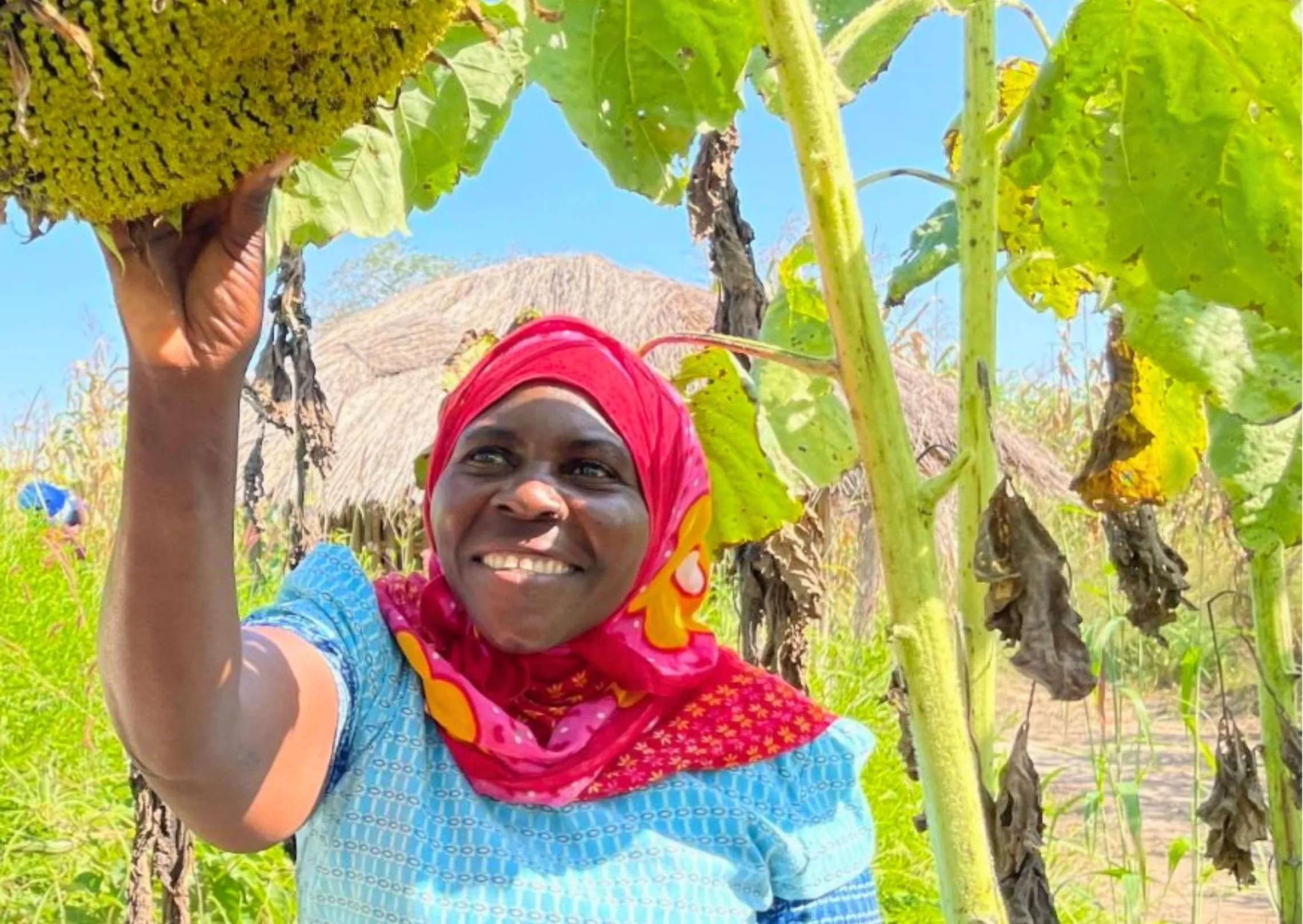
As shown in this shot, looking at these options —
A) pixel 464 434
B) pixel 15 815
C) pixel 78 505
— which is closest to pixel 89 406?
pixel 78 505

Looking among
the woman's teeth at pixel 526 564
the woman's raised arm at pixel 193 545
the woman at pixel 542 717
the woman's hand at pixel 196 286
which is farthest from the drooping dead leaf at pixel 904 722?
the woman's hand at pixel 196 286

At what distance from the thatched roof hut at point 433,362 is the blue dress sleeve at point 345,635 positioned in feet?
20.6

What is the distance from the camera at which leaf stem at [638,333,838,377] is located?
110 centimetres

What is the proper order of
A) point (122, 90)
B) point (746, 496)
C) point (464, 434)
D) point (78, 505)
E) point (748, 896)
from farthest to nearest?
point (78, 505) < point (746, 496) < point (464, 434) < point (748, 896) < point (122, 90)

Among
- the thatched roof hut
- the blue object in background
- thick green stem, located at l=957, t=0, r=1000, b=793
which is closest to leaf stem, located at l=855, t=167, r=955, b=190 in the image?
thick green stem, located at l=957, t=0, r=1000, b=793

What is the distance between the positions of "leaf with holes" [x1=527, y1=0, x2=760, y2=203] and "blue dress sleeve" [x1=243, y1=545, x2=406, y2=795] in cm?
55

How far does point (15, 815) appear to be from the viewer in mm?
2895

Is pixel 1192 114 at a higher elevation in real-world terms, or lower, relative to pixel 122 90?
higher

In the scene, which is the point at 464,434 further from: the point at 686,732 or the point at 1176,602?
the point at 1176,602

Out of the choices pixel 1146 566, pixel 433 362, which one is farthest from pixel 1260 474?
pixel 433 362

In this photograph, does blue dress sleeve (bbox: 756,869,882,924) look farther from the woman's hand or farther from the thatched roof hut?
the thatched roof hut

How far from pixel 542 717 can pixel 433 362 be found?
27.3 feet

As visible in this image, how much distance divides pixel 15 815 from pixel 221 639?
7.70 ft

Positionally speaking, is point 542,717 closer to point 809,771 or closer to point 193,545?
point 809,771
